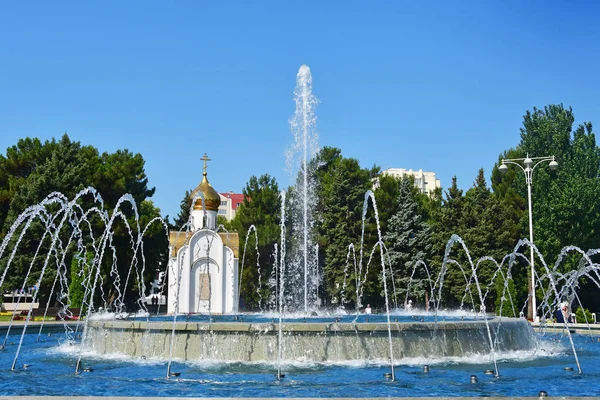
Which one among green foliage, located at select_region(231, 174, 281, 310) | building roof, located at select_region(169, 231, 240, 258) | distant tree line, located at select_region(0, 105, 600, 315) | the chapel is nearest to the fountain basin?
distant tree line, located at select_region(0, 105, 600, 315)

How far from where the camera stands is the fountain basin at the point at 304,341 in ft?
41.1

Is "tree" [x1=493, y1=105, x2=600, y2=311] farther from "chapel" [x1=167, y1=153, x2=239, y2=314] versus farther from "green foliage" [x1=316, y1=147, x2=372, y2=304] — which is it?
"chapel" [x1=167, y1=153, x2=239, y2=314]

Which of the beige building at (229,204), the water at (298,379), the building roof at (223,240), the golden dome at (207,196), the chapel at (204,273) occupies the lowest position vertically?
the water at (298,379)

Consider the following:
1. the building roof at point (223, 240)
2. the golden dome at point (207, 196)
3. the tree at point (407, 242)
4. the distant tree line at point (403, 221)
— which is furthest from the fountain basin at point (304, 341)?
the golden dome at point (207, 196)

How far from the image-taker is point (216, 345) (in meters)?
12.7

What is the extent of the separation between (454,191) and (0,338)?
26.7 m

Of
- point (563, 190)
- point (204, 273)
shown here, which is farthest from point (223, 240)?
point (563, 190)

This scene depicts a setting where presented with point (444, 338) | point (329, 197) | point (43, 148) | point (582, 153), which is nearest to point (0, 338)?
point (444, 338)

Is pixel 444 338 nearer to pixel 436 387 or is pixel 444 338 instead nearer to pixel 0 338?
pixel 436 387

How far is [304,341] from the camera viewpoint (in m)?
12.5

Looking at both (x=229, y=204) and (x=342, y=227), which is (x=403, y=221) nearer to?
(x=342, y=227)

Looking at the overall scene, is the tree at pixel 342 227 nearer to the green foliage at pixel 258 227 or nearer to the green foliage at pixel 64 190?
the green foliage at pixel 258 227

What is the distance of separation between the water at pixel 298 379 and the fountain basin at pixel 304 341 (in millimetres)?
205

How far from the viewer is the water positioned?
31.7ft
